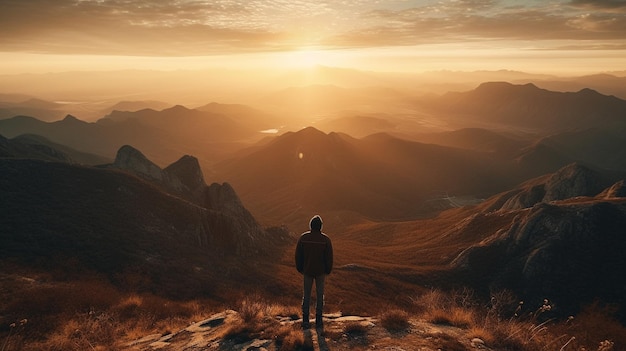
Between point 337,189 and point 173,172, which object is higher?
point 173,172

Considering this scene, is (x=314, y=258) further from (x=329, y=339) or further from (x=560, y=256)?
(x=560, y=256)

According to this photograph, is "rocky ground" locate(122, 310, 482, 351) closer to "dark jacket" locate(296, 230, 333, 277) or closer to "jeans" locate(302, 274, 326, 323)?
"jeans" locate(302, 274, 326, 323)

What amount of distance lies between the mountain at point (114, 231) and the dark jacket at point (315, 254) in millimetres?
17521

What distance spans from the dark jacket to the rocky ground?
6.78 ft

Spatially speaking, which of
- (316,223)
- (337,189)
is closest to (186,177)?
(316,223)

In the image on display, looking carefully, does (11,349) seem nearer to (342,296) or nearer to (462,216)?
(342,296)

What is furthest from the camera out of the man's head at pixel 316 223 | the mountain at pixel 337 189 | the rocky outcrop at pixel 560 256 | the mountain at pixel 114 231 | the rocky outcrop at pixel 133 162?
the mountain at pixel 337 189

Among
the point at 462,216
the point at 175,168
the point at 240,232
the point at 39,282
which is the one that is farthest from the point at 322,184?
the point at 39,282

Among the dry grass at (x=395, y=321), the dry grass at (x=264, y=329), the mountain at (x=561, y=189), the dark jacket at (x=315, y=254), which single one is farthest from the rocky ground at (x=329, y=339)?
the mountain at (x=561, y=189)

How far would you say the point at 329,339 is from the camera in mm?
11719

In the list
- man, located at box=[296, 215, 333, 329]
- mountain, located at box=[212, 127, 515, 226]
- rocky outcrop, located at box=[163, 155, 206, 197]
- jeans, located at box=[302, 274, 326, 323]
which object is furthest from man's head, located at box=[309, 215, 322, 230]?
mountain, located at box=[212, 127, 515, 226]

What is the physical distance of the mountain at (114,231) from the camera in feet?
93.2

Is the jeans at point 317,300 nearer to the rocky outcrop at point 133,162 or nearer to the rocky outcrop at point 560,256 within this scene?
the rocky outcrop at point 560,256

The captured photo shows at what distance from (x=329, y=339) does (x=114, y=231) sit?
103ft
